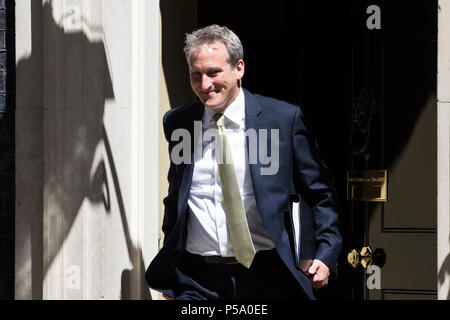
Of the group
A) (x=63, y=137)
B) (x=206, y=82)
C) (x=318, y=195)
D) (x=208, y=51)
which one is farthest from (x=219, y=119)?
(x=63, y=137)

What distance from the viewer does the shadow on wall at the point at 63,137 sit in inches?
215

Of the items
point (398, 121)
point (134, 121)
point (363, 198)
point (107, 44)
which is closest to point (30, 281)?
point (134, 121)

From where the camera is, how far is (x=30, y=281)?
18.3 feet

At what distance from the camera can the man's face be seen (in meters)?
4.59

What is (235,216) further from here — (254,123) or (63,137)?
(63,137)

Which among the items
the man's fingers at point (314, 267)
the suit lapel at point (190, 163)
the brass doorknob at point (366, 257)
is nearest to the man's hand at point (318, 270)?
the man's fingers at point (314, 267)

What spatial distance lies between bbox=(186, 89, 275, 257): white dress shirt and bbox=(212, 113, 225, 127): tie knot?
0.03m

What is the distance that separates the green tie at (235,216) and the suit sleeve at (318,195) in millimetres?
352

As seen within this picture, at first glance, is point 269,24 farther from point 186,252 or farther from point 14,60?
point 186,252

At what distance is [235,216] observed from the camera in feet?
14.8

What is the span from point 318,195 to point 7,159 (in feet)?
7.46

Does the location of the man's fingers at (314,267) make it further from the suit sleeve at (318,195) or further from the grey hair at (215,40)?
the grey hair at (215,40)

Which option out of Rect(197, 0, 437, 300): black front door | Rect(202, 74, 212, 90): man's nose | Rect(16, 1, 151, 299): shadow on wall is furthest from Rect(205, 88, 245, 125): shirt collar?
Rect(197, 0, 437, 300): black front door

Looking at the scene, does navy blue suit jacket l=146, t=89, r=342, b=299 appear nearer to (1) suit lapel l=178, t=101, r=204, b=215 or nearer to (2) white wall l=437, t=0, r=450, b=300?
(1) suit lapel l=178, t=101, r=204, b=215
